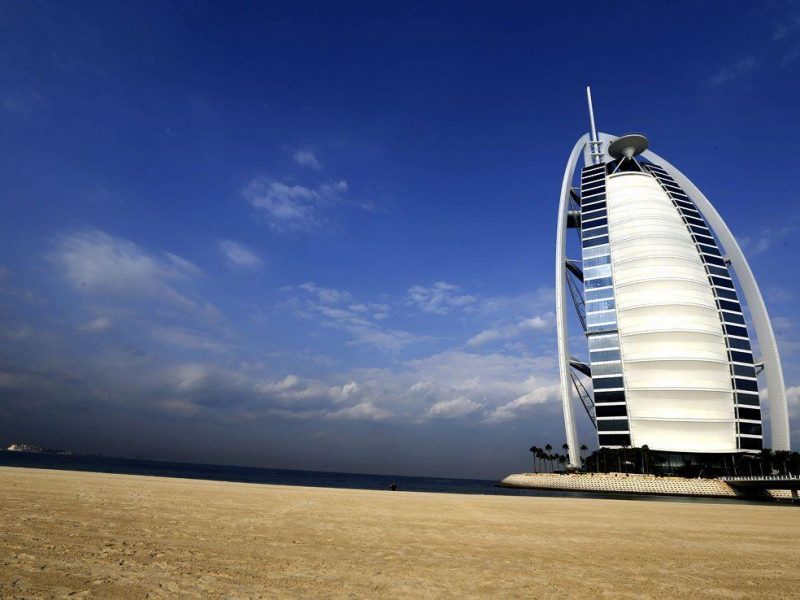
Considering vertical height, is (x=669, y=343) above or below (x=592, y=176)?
below

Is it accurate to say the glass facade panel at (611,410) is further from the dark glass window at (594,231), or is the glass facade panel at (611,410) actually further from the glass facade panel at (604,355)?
the dark glass window at (594,231)

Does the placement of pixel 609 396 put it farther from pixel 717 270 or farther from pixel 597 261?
pixel 717 270

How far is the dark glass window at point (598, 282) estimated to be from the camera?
108m

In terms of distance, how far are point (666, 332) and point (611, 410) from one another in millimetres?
20387

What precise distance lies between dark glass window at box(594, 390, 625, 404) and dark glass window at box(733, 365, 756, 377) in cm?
2522

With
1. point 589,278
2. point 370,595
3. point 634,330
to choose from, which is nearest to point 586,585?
point 370,595

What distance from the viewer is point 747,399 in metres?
97.7

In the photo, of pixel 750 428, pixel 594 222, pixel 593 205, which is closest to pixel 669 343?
pixel 750 428

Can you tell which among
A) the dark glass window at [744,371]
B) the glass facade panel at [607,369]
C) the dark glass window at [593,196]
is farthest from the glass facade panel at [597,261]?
the dark glass window at [744,371]

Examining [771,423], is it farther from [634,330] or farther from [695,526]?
[695,526]

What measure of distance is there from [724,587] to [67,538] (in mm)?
14429

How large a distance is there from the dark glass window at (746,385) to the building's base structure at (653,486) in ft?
80.1

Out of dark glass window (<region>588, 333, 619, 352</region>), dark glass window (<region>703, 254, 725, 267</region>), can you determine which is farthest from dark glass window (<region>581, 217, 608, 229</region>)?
dark glass window (<region>588, 333, 619, 352</region>)

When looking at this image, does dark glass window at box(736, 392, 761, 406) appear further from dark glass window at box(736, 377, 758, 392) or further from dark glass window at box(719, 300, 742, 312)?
dark glass window at box(719, 300, 742, 312)
